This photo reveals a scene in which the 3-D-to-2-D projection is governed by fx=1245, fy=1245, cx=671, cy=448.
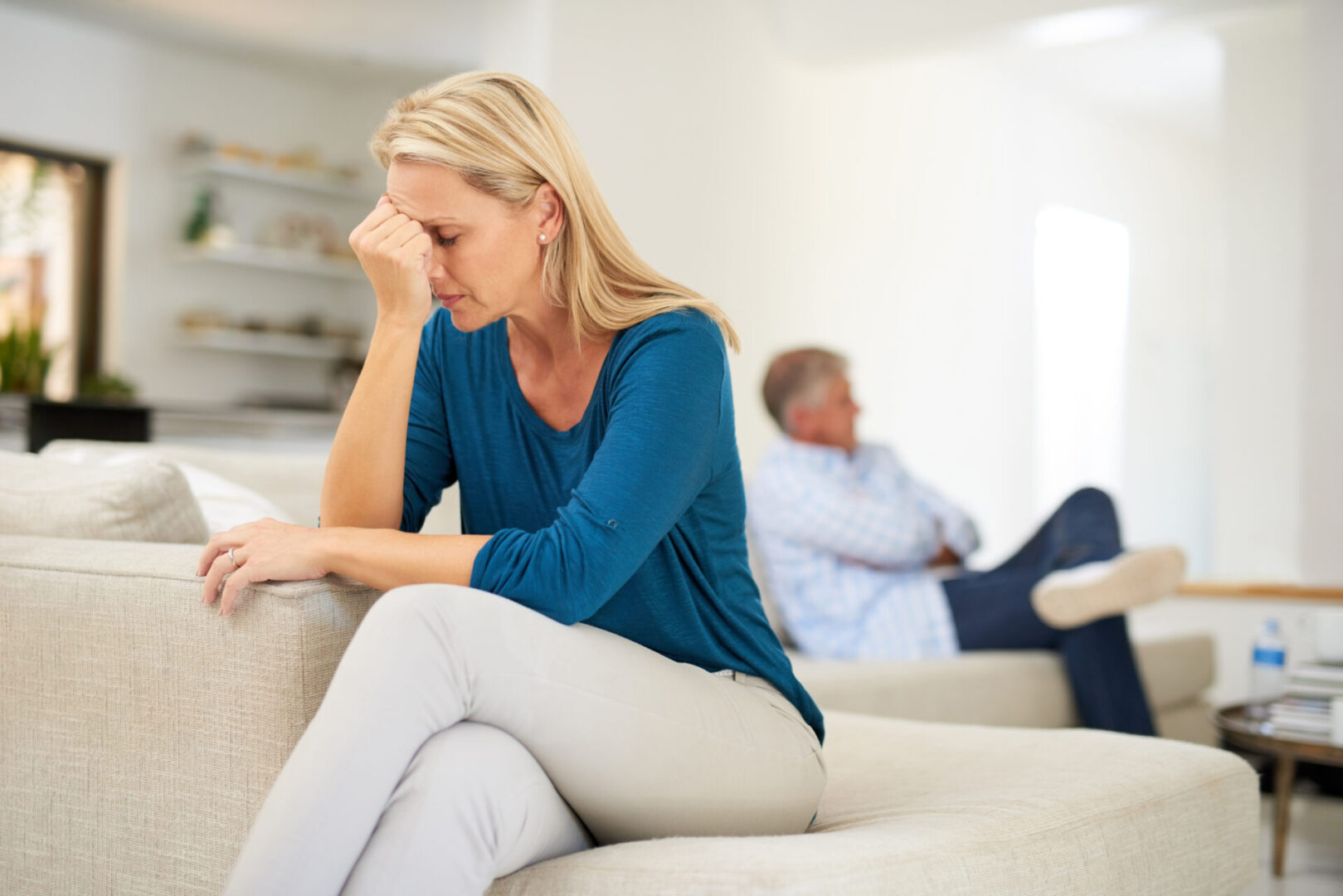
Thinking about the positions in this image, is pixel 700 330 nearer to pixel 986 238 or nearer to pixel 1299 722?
pixel 1299 722

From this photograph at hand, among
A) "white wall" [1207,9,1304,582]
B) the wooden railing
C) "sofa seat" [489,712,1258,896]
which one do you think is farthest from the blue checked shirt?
"white wall" [1207,9,1304,582]

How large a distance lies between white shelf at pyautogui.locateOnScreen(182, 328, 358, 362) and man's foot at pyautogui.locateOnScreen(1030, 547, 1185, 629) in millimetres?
4491

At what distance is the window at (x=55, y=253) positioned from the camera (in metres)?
5.70

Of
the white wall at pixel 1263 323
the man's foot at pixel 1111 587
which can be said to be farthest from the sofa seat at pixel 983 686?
the white wall at pixel 1263 323

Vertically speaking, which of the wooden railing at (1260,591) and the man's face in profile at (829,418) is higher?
the man's face in profile at (829,418)

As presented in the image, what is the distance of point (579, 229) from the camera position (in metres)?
1.25

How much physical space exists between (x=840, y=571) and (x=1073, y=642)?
1.79 feet

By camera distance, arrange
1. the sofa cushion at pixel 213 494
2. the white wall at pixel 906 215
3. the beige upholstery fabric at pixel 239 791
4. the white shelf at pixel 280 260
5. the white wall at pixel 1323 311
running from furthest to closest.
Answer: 1. the white shelf at pixel 280 260
2. the white wall at pixel 906 215
3. the white wall at pixel 1323 311
4. the sofa cushion at pixel 213 494
5. the beige upholstery fabric at pixel 239 791

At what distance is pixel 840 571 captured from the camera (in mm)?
2939

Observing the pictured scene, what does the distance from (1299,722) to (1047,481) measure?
4.33 m

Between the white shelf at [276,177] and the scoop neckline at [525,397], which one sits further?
the white shelf at [276,177]

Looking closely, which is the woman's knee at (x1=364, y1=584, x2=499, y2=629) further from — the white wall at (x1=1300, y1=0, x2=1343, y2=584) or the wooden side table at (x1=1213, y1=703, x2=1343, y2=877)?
the white wall at (x1=1300, y1=0, x2=1343, y2=584)

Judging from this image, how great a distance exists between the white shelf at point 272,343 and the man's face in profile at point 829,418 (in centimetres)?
377

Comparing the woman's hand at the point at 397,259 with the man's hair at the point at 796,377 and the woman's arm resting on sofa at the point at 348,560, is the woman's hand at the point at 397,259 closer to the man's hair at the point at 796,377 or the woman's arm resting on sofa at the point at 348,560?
the woman's arm resting on sofa at the point at 348,560
